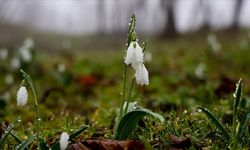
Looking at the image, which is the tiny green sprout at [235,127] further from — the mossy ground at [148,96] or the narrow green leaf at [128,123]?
the narrow green leaf at [128,123]

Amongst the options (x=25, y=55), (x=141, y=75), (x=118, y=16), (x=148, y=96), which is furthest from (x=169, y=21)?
(x=118, y=16)

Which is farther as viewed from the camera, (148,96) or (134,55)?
(148,96)

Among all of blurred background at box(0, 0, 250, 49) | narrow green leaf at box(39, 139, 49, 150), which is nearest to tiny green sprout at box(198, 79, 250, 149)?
narrow green leaf at box(39, 139, 49, 150)

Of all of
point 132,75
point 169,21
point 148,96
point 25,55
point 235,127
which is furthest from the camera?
point 169,21

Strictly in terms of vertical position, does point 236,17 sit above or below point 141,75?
above

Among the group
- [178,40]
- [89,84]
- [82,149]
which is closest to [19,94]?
[82,149]

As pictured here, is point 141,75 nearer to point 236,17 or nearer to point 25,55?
point 25,55

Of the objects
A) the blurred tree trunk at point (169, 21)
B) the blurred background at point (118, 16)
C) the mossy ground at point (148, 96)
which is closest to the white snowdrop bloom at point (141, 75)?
the mossy ground at point (148, 96)
